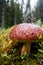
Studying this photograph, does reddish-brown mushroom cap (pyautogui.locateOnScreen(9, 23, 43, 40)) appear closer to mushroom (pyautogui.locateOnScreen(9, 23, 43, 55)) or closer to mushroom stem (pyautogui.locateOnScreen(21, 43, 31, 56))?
mushroom (pyautogui.locateOnScreen(9, 23, 43, 55))

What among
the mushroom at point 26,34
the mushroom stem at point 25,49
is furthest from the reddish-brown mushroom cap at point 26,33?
the mushroom stem at point 25,49

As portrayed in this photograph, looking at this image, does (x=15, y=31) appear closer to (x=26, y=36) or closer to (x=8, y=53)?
(x=26, y=36)

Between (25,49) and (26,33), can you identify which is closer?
(26,33)

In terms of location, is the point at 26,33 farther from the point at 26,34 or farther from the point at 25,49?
the point at 25,49

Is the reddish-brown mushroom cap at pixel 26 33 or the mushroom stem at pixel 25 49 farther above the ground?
the reddish-brown mushroom cap at pixel 26 33

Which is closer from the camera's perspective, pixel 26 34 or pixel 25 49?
pixel 26 34

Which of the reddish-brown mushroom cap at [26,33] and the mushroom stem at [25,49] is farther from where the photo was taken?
the mushroom stem at [25,49]

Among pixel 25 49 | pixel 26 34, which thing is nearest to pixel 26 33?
pixel 26 34

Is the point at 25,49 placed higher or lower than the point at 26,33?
lower

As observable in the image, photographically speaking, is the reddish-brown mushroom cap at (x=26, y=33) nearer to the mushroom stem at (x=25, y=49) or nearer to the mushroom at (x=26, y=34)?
the mushroom at (x=26, y=34)

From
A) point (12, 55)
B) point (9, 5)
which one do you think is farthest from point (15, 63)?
point (9, 5)

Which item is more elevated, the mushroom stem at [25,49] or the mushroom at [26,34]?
the mushroom at [26,34]
